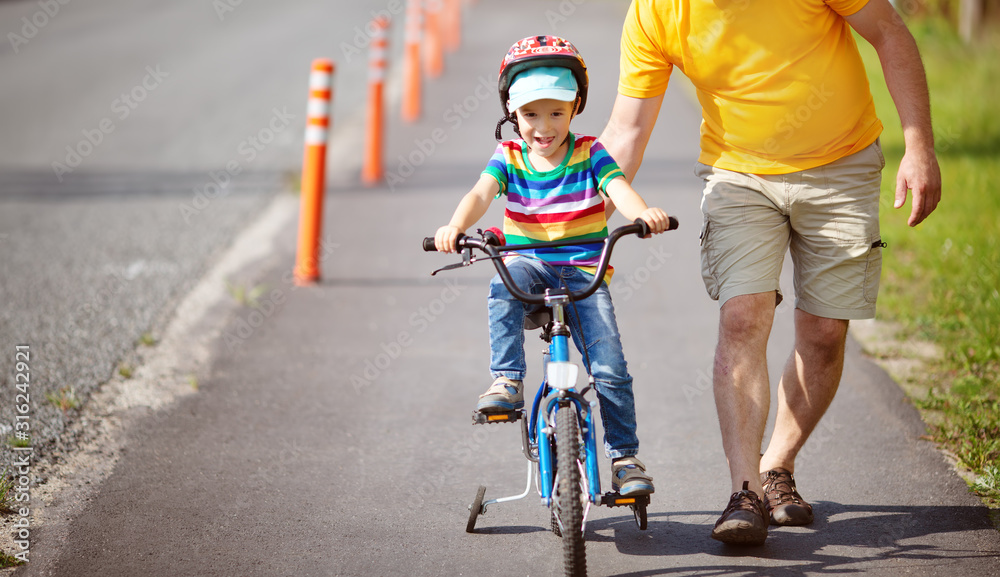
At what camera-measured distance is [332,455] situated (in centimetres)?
455

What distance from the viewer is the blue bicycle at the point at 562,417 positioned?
10.4 ft

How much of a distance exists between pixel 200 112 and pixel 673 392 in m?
9.45

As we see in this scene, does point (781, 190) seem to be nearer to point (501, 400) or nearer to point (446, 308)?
point (501, 400)

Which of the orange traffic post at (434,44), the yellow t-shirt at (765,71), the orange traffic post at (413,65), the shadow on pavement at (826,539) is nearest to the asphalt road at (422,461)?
the shadow on pavement at (826,539)

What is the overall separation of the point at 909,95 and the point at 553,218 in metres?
1.43

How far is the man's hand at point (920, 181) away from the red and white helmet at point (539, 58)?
49.4 inches

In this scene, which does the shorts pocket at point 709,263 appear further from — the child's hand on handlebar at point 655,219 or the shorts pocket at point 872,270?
Result: the child's hand on handlebar at point 655,219

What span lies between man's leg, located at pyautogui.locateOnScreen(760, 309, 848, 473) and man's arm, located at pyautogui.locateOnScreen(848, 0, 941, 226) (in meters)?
0.55

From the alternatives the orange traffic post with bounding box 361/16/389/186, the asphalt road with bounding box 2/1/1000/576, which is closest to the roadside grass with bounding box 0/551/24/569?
the asphalt road with bounding box 2/1/1000/576

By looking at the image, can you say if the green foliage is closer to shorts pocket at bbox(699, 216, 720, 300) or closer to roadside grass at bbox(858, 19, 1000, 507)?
shorts pocket at bbox(699, 216, 720, 300)

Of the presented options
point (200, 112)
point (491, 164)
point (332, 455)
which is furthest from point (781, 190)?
point (200, 112)

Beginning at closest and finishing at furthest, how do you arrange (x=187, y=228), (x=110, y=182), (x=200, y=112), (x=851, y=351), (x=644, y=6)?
(x=644, y=6) < (x=851, y=351) < (x=187, y=228) < (x=110, y=182) < (x=200, y=112)

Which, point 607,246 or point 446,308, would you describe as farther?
point 446,308

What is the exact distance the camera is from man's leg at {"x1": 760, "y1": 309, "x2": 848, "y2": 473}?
12.7 feet
